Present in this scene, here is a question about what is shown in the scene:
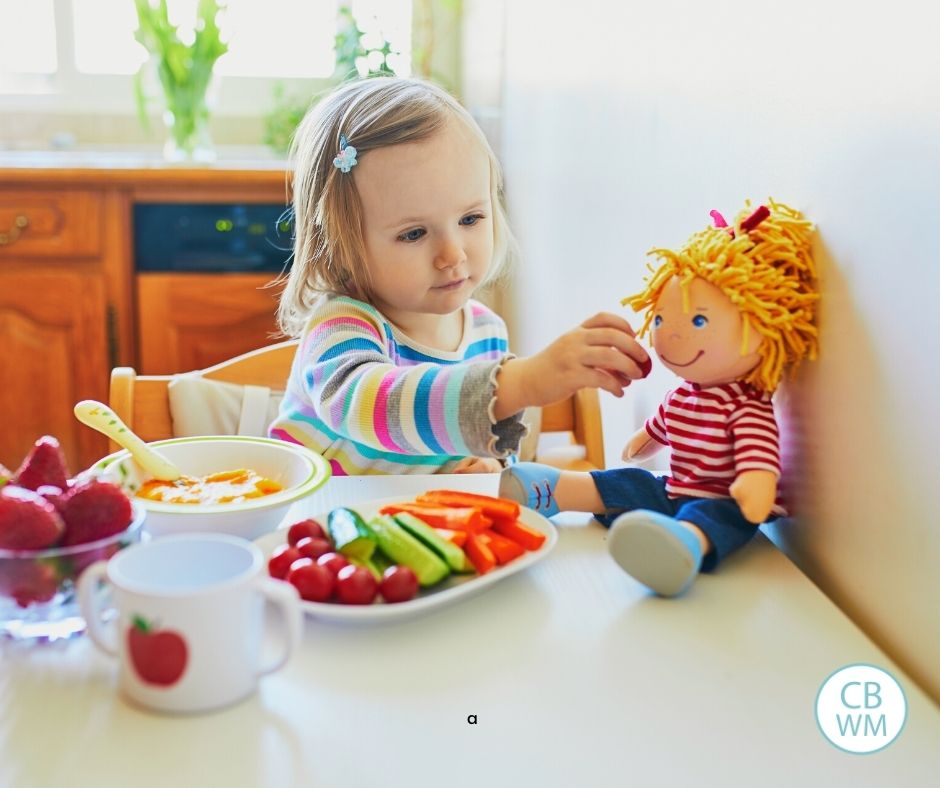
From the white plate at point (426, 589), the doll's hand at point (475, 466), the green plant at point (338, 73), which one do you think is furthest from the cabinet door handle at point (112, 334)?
the white plate at point (426, 589)

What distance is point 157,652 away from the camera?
19.8 inches

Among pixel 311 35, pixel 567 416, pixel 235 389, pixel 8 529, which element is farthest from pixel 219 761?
pixel 311 35

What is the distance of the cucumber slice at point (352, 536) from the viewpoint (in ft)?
2.13

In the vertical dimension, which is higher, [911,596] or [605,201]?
[605,201]

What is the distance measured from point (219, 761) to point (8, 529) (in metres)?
0.19

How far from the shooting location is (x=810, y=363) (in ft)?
2.30

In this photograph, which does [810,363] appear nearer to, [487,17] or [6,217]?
[487,17]

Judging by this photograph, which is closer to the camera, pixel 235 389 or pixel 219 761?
pixel 219 761

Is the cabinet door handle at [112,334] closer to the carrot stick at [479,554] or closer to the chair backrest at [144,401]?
the chair backrest at [144,401]

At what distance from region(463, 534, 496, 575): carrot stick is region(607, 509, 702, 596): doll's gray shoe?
8 cm

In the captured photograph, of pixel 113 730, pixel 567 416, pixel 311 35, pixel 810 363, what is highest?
pixel 311 35

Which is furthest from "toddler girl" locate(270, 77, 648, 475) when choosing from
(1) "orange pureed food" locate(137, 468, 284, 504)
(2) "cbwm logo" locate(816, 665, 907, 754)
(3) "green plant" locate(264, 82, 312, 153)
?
(3) "green plant" locate(264, 82, 312, 153)

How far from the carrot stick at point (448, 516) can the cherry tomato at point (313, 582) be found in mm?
106

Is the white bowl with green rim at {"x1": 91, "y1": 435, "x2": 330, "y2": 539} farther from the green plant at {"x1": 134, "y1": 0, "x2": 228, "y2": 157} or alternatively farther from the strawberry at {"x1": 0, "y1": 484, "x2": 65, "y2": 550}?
the green plant at {"x1": 134, "y1": 0, "x2": 228, "y2": 157}
